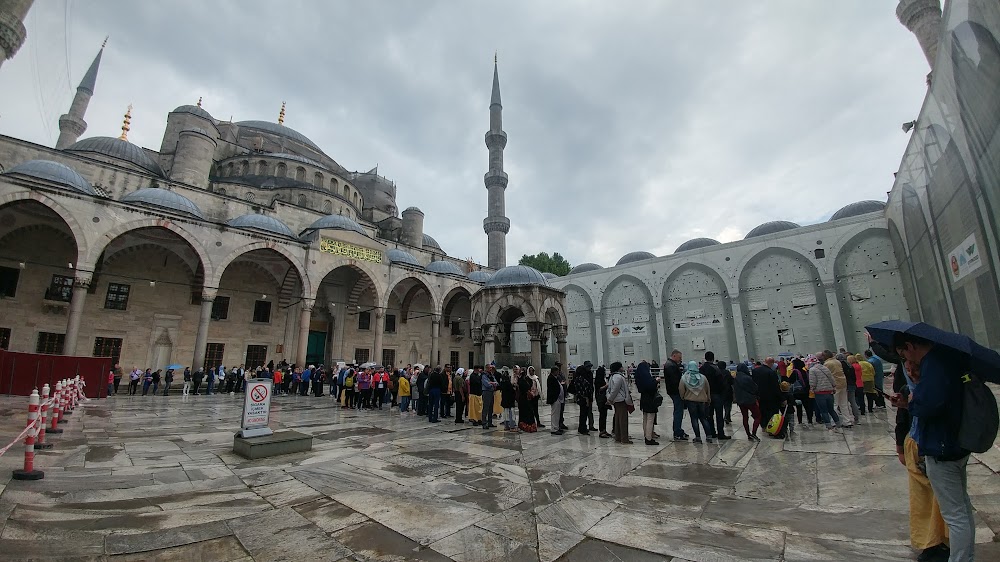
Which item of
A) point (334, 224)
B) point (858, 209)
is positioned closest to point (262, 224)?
point (334, 224)

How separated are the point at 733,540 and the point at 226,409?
1177 cm

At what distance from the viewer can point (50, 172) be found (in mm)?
14438

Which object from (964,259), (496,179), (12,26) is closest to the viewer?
(964,259)

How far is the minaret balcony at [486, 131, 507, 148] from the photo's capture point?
33.2 meters

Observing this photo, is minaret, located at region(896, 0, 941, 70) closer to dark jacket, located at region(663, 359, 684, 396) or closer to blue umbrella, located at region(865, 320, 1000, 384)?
dark jacket, located at region(663, 359, 684, 396)

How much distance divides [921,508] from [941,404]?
2.76 ft

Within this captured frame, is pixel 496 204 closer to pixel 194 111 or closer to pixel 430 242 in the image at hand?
pixel 430 242

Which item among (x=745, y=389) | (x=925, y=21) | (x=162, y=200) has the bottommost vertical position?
(x=745, y=389)

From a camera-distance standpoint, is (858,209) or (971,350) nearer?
(971,350)

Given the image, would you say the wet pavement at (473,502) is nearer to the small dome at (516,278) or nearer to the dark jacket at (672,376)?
the dark jacket at (672,376)

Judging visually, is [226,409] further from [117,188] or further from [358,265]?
[117,188]

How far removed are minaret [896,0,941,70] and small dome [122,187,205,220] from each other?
28928 mm

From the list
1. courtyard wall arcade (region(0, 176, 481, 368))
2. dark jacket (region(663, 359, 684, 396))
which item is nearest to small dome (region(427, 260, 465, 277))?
courtyard wall arcade (region(0, 176, 481, 368))

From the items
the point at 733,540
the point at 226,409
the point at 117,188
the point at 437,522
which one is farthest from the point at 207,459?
the point at 117,188
